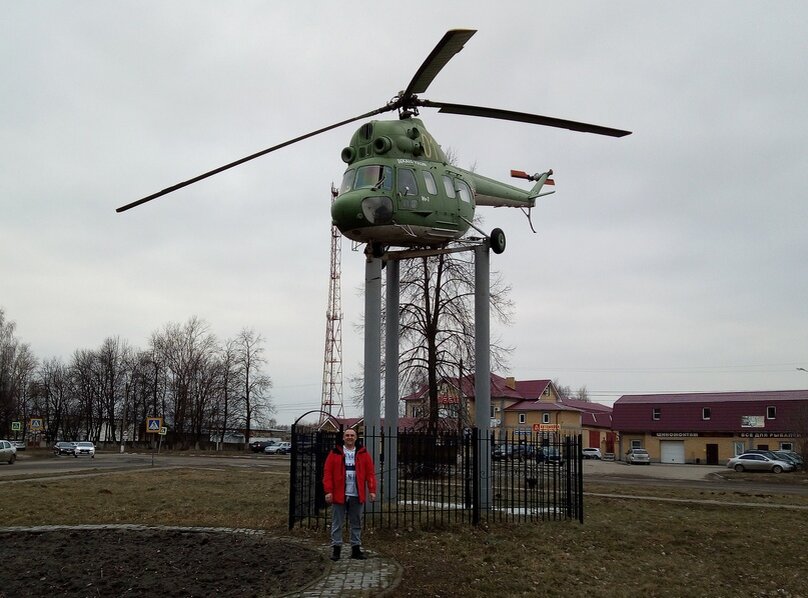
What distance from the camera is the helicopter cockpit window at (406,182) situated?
44.1 feet

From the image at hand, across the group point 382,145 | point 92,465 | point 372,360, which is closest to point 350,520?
point 372,360

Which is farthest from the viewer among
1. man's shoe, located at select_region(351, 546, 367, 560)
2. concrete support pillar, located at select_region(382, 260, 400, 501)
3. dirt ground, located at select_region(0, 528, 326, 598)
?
concrete support pillar, located at select_region(382, 260, 400, 501)

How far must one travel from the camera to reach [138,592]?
751cm

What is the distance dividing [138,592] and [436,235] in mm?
8577

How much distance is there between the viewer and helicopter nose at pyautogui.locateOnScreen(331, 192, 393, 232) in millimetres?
13250

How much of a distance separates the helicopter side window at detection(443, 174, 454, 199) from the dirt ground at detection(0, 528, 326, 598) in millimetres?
7319

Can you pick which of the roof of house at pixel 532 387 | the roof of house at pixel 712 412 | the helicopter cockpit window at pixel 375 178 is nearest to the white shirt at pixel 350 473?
the helicopter cockpit window at pixel 375 178

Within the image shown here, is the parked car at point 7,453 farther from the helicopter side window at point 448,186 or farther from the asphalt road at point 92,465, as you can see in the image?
the helicopter side window at point 448,186

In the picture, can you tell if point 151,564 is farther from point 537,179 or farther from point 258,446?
point 258,446

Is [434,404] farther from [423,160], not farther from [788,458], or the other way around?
[788,458]

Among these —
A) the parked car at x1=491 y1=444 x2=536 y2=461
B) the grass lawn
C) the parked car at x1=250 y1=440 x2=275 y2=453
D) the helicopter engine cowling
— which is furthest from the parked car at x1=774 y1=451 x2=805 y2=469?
the parked car at x1=250 y1=440 x2=275 y2=453

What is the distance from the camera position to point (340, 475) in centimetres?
962

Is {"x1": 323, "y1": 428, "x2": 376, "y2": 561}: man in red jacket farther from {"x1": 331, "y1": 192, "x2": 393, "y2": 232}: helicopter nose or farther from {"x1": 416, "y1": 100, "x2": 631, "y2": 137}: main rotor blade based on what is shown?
{"x1": 416, "y1": 100, "x2": 631, "y2": 137}: main rotor blade

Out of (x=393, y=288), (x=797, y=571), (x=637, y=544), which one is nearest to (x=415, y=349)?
(x=393, y=288)
